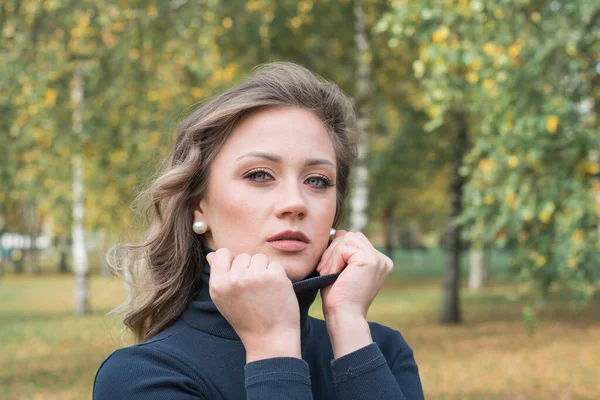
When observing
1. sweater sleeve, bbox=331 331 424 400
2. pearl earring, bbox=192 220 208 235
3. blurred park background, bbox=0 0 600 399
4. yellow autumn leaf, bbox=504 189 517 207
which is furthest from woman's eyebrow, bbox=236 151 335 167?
yellow autumn leaf, bbox=504 189 517 207

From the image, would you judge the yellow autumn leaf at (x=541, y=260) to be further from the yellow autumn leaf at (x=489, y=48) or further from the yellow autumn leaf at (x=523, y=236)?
the yellow autumn leaf at (x=489, y=48)

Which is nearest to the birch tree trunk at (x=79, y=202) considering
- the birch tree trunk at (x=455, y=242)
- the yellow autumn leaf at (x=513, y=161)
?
the yellow autumn leaf at (x=513, y=161)

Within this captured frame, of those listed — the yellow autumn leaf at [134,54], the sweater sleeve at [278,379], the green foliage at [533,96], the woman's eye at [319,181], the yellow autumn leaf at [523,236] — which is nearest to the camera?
the sweater sleeve at [278,379]

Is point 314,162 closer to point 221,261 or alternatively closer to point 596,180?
point 221,261

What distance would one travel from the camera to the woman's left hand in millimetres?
1692

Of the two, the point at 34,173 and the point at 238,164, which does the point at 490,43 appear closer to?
the point at 238,164

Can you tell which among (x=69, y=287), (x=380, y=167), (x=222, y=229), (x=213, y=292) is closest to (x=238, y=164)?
(x=222, y=229)

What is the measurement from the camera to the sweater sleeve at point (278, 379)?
1.50 meters

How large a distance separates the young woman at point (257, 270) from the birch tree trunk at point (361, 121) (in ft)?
26.2

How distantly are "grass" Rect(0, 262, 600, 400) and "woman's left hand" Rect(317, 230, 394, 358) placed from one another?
173 inches

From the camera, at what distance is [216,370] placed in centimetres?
169

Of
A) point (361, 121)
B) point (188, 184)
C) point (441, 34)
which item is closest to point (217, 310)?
point (188, 184)

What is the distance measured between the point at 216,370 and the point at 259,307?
22cm

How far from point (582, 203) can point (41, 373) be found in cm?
753
